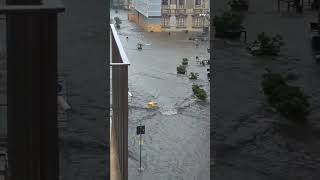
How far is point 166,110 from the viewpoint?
8.02 metres

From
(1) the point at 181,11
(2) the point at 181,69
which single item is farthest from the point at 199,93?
(2) the point at 181,69

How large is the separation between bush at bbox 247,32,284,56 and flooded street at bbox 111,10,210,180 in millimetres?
1374

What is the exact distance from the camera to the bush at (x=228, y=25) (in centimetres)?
181

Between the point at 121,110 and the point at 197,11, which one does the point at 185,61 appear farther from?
the point at 121,110

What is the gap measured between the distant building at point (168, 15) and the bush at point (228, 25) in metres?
4.69

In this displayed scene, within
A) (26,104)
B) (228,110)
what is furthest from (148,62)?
(26,104)

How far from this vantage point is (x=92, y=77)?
5.67 ft

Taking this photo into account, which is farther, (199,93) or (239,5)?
(199,93)

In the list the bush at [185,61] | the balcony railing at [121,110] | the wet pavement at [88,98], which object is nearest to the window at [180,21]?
the bush at [185,61]

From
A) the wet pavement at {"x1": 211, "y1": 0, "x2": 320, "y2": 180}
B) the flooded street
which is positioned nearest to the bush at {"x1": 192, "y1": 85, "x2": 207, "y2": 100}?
the flooded street

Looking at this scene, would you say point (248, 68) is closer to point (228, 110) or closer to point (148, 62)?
point (228, 110)

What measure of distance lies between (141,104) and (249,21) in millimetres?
6598

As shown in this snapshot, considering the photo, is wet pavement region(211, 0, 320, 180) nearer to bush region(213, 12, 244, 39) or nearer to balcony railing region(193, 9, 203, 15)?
bush region(213, 12, 244, 39)

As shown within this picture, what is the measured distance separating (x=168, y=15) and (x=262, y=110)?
5.69m
